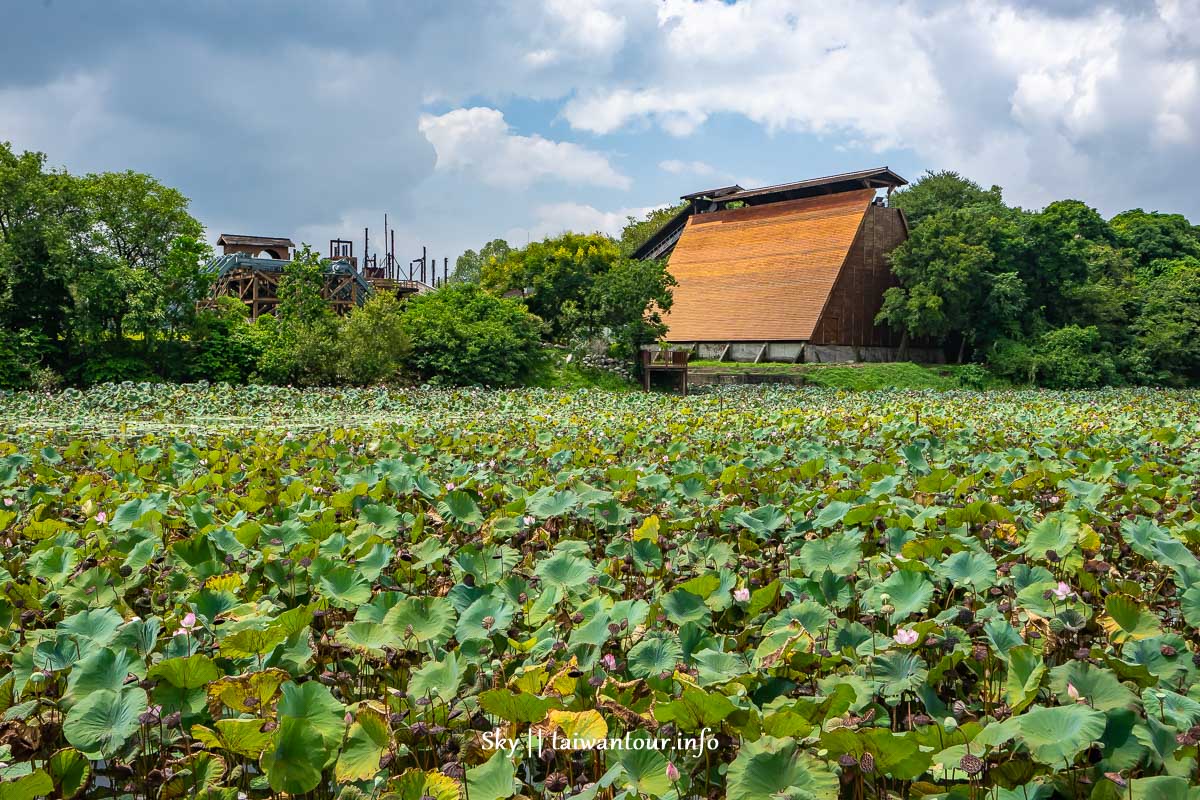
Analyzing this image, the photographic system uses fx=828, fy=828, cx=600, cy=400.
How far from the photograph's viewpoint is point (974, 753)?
127 cm

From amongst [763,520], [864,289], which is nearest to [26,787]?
[763,520]

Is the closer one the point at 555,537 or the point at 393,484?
the point at 555,537

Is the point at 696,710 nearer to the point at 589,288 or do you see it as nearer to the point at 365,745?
the point at 365,745

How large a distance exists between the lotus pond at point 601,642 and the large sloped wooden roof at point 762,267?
2389 centimetres

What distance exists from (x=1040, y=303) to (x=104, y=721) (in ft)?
98.3

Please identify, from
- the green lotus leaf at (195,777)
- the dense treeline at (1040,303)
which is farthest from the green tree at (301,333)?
the dense treeline at (1040,303)

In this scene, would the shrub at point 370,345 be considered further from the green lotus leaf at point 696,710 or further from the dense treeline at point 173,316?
the green lotus leaf at point 696,710

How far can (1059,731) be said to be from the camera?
1.23 m

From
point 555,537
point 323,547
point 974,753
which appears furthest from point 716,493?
point 974,753

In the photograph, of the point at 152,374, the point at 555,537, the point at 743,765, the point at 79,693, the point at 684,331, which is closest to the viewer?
the point at 743,765

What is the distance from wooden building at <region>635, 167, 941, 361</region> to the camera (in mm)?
26766

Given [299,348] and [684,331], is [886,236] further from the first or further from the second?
[299,348]

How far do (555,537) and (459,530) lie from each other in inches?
14.0

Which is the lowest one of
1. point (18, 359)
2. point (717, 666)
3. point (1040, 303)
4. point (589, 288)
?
point (717, 666)
